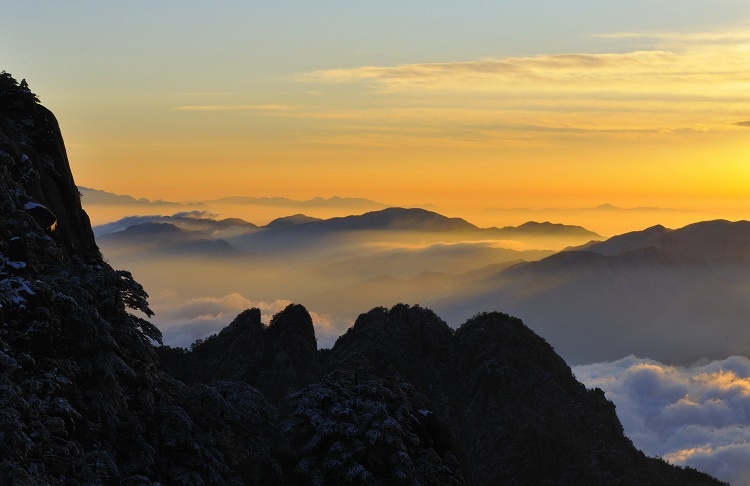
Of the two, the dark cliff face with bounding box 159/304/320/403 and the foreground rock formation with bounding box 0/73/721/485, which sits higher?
the foreground rock formation with bounding box 0/73/721/485

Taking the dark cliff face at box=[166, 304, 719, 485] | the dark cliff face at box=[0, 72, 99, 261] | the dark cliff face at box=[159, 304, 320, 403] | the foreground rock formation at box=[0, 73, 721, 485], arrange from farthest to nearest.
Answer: the dark cliff face at box=[159, 304, 320, 403], the dark cliff face at box=[166, 304, 719, 485], the dark cliff face at box=[0, 72, 99, 261], the foreground rock formation at box=[0, 73, 721, 485]

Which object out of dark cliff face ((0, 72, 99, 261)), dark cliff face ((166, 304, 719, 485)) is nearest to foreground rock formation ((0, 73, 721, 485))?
dark cliff face ((0, 72, 99, 261))

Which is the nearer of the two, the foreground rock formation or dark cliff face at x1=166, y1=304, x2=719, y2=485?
the foreground rock formation

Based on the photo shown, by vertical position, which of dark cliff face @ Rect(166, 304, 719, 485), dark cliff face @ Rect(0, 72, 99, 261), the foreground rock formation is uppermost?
dark cliff face @ Rect(0, 72, 99, 261)

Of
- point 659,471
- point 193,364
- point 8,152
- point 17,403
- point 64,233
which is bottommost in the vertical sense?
point 659,471

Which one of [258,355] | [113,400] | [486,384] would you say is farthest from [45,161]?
→ [486,384]

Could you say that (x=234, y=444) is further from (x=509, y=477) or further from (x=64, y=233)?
(x=509, y=477)

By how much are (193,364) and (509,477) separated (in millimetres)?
35056

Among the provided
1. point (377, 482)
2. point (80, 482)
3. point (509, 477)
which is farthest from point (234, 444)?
point (509, 477)

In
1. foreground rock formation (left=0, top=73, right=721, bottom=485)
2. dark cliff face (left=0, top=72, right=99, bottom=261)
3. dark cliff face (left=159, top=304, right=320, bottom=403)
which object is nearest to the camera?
foreground rock formation (left=0, top=73, right=721, bottom=485)

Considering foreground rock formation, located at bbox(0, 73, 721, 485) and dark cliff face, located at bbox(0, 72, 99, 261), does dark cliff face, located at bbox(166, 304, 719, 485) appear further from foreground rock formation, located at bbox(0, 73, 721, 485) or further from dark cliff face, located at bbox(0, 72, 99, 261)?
foreground rock formation, located at bbox(0, 73, 721, 485)

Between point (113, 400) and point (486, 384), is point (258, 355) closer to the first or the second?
point (486, 384)

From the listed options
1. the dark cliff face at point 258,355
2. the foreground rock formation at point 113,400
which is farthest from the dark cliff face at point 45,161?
the dark cliff face at point 258,355

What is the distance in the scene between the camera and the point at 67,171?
7181cm
